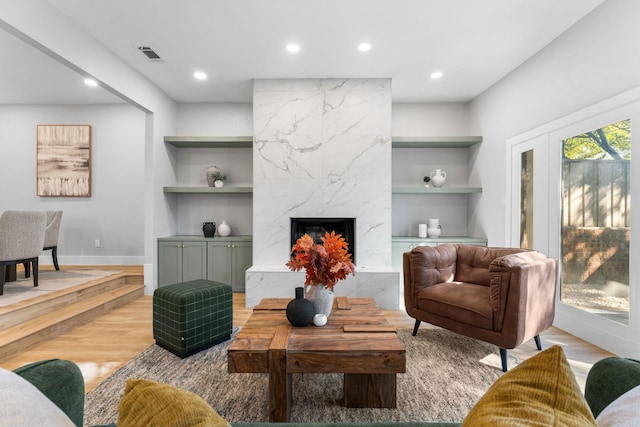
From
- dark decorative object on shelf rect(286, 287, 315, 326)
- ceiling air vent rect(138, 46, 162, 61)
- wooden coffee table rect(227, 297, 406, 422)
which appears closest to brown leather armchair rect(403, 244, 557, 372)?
wooden coffee table rect(227, 297, 406, 422)

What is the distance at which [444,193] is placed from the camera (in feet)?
15.6

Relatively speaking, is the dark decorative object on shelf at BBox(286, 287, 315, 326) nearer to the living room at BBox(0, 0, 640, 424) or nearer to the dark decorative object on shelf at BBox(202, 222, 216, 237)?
the living room at BBox(0, 0, 640, 424)

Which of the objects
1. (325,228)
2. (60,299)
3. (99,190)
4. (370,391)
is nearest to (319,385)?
(370,391)

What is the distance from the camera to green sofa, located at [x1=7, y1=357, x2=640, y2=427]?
766mm

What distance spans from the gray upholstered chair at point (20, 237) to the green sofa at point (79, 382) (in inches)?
128

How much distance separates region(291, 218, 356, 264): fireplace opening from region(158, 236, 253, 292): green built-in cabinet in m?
0.69

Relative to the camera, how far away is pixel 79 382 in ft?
2.84

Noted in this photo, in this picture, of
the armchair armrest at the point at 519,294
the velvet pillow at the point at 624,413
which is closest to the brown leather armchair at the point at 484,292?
the armchair armrest at the point at 519,294

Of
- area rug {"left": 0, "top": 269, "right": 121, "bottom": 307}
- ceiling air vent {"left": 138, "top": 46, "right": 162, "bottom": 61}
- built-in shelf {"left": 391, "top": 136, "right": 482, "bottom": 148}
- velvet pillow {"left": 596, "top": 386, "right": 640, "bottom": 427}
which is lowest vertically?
area rug {"left": 0, "top": 269, "right": 121, "bottom": 307}

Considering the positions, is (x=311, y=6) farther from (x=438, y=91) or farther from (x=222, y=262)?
(x=222, y=262)

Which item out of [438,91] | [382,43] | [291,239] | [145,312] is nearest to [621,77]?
[382,43]

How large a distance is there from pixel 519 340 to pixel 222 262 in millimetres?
3504

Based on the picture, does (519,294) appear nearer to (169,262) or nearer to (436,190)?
(436,190)

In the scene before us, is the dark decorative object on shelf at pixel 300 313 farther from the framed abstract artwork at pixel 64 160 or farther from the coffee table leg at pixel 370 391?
the framed abstract artwork at pixel 64 160
